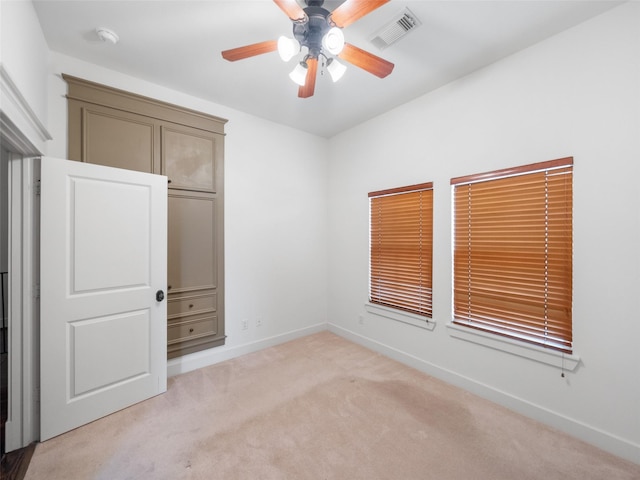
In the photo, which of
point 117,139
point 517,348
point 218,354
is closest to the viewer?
point 517,348

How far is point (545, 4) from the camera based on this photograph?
6.03 feet

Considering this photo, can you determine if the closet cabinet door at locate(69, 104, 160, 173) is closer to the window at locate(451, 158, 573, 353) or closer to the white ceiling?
the white ceiling

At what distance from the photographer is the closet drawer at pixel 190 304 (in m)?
2.87

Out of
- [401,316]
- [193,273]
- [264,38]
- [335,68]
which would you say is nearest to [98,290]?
[193,273]

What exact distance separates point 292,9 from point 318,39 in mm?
270

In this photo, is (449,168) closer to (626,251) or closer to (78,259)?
(626,251)

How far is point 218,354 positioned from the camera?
10.4ft

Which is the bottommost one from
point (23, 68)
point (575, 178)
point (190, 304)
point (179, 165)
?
point (190, 304)

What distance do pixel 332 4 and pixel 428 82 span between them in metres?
1.36

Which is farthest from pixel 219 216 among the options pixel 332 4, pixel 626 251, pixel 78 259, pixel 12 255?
pixel 626 251

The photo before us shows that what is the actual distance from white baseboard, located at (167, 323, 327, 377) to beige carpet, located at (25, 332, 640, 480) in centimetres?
17

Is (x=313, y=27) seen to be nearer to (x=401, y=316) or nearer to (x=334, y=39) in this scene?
(x=334, y=39)

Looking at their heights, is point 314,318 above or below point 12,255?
below

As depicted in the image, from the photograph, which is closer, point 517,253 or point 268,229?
point 517,253
